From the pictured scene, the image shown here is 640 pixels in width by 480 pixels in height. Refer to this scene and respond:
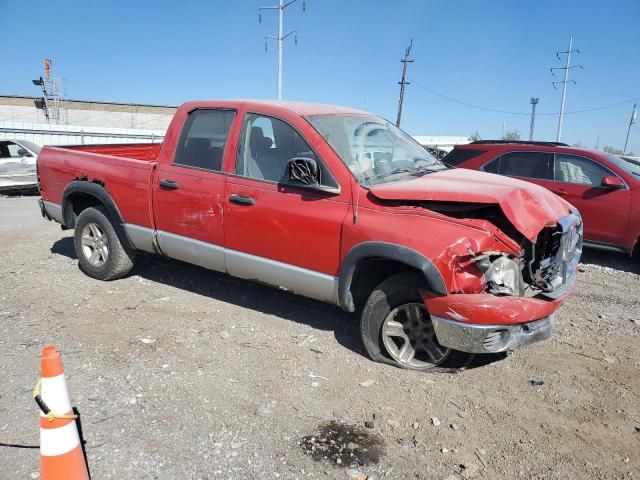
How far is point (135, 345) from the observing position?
4.17 metres

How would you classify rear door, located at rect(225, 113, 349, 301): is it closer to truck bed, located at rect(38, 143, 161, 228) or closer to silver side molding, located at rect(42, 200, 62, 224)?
truck bed, located at rect(38, 143, 161, 228)

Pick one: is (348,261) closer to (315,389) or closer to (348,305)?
(348,305)

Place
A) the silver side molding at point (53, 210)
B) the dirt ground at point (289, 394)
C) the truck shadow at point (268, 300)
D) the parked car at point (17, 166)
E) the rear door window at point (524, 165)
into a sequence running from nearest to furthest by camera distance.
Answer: the dirt ground at point (289, 394), the truck shadow at point (268, 300), the silver side molding at point (53, 210), the rear door window at point (524, 165), the parked car at point (17, 166)

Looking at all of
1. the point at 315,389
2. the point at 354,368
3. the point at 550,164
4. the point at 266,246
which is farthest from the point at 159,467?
the point at 550,164

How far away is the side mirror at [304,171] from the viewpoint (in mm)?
3857

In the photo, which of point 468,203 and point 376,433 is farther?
point 468,203

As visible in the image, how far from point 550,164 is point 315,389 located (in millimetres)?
5615

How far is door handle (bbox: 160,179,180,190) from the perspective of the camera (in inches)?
187

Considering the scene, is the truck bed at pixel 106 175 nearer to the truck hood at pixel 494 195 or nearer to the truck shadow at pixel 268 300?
the truck shadow at pixel 268 300

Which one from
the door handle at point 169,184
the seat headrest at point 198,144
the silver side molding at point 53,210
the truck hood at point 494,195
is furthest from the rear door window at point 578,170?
the silver side molding at point 53,210

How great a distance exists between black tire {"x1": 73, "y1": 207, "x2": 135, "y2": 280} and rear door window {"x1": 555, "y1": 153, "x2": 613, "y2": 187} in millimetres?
5999

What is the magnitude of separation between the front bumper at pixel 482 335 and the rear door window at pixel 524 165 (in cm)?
465

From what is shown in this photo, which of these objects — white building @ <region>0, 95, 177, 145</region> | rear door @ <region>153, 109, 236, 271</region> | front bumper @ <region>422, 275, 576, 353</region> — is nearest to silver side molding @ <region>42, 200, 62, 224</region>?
rear door @ <region>153, 109, 236, 271</region>

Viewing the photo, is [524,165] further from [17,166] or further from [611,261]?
[17,166]
